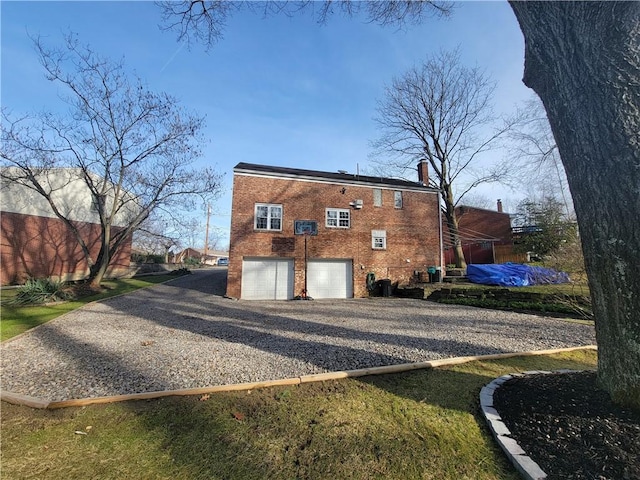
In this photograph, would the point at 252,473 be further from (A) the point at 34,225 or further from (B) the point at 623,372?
(A) the point at 34,225

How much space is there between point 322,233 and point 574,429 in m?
13.3

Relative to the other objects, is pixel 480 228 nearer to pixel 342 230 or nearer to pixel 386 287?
pixel 386 287

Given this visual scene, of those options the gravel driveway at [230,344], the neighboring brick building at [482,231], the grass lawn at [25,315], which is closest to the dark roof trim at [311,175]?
the gravel driveway at [230,344]

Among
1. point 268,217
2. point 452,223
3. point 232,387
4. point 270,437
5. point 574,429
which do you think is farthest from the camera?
point 452,223

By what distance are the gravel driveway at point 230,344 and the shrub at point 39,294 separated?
2694mm

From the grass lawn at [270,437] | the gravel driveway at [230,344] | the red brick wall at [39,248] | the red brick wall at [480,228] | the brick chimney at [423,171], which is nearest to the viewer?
the grass lawn at [270,437]

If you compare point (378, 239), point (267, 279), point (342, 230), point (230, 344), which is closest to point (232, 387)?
point (230, 344)

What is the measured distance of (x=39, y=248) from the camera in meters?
17.4

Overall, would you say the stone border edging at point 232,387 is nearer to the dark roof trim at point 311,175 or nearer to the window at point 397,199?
the dark roof trim at point 311,175

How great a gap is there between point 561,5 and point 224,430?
194 inches

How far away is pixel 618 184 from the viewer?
2291 mm

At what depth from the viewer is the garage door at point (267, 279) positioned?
14.0 meters

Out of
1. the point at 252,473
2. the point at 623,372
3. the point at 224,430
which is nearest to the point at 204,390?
the point at 224,430

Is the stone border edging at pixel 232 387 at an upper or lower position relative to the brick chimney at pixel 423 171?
lower
